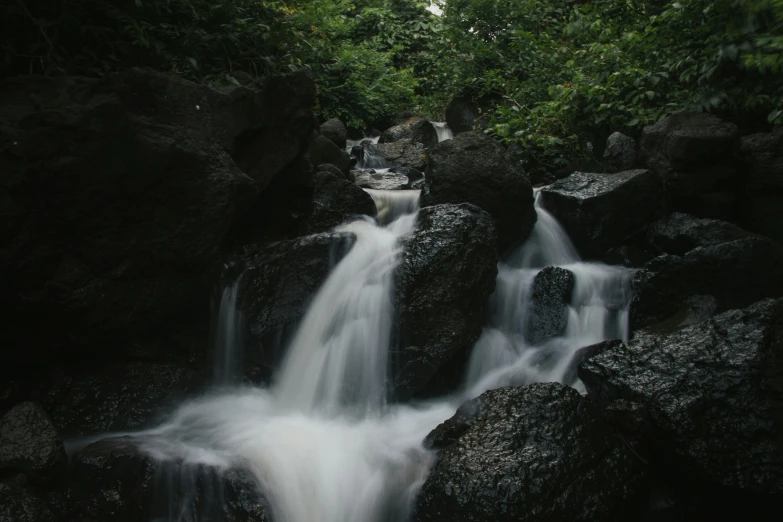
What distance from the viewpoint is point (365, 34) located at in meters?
15.4

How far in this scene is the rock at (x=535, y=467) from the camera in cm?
299

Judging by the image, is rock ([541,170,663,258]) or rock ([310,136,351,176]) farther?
rock ([310,136,351,176])

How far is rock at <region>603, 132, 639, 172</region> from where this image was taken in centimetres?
720

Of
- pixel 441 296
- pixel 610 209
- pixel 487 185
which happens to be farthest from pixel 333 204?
pixel 610 209

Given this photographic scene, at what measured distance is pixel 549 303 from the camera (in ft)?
17.6

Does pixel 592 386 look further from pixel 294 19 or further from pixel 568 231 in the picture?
pixel 294 19

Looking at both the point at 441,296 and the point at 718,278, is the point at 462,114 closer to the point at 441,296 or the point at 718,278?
the point at 718,278

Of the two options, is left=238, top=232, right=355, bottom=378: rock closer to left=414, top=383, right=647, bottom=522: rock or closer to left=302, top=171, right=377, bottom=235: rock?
left=302, top=171, right=377, bottom=235: rock

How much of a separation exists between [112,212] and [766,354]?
446 cm

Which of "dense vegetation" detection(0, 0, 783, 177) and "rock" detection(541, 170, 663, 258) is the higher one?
"dense vegetation" detection(0, 0, 783, 177)

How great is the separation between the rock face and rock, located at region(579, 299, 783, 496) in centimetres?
323

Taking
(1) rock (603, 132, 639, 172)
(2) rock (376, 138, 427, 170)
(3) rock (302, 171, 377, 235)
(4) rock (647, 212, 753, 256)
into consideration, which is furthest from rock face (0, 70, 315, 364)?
(2) rock (376, 138, 427, 170)

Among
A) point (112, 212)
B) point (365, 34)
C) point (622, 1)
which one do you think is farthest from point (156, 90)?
point (365, 34)

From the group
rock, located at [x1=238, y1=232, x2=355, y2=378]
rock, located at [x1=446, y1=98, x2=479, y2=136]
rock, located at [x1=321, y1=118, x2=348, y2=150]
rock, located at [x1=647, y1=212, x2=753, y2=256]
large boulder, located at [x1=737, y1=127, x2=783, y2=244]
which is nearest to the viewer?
rock, located at [x1=238, y1=232, x2=355, y2=378]
